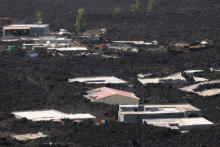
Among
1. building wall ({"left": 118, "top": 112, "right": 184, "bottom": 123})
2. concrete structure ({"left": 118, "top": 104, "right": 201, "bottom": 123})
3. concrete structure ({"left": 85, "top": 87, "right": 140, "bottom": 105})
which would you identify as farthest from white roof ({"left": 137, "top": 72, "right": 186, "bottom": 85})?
building wall ({"left": 118, "top": 112, "right": 184, "bottom": 123})

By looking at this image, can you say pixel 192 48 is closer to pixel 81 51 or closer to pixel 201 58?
pixel 201 58

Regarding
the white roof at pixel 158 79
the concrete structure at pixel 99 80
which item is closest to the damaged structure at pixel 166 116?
the concrete structure at pixel 99 80

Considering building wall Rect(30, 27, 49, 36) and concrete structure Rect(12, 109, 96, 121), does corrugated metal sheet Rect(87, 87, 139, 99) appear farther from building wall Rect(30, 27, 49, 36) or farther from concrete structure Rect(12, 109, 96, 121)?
building wall Rect(30, 27, 49, 36)

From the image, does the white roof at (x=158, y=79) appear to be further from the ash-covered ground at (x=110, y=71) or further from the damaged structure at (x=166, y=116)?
the damaged structure at (x=166, y=116)

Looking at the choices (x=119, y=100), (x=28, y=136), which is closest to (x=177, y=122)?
(x=119, y=100)

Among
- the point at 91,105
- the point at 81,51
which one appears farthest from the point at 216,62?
the point at 91,105

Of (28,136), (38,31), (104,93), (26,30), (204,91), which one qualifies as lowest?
Answer: (38,31)

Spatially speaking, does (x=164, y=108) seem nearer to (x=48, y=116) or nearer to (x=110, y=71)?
(x=48, y=116)
